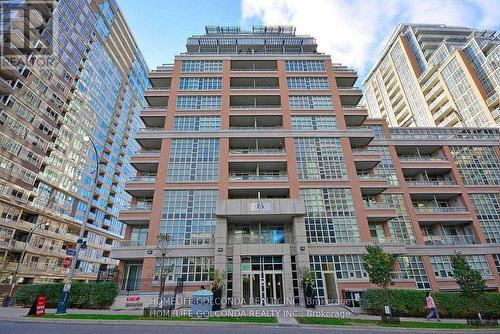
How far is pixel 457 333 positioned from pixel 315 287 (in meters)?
13.9

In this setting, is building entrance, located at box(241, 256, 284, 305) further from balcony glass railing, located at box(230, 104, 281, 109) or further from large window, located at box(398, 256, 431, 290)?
balcony glass railing, located at box(230, 104, 281, 109)

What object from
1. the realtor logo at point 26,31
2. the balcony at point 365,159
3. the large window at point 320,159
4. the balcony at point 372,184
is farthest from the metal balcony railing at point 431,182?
the realtor logo at point 26,31

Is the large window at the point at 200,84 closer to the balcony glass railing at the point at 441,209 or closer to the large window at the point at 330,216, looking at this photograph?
the large window at the point at 330,216

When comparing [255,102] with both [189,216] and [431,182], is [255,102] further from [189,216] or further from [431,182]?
[431,182]

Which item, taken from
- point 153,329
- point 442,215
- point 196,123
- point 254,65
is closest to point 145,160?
point 196,123

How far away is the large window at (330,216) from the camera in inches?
1115

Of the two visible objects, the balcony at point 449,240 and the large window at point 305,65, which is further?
the large window at point 305,65

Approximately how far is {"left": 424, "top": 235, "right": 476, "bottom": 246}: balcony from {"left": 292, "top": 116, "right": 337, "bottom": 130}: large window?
60.2 feet

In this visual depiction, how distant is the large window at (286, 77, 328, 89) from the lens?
126 feet

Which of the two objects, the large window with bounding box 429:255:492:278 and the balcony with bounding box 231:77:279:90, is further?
the balcony with bounding box 231:77:279:90

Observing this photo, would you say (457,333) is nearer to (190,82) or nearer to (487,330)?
(487,330)

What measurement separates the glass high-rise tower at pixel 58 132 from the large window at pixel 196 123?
19293 mm

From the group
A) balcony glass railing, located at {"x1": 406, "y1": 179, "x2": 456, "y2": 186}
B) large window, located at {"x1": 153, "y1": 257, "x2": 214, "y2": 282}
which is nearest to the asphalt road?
large window, located at {"x1": 153, "y1": 257, "x2": 214, "y2": 282}

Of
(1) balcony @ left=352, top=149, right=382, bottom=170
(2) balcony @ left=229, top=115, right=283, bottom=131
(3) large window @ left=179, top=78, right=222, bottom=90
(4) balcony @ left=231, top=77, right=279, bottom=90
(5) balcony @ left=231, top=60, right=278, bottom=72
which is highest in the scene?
(5) balcony @ left=231, top=60, right=278, bottom=72
